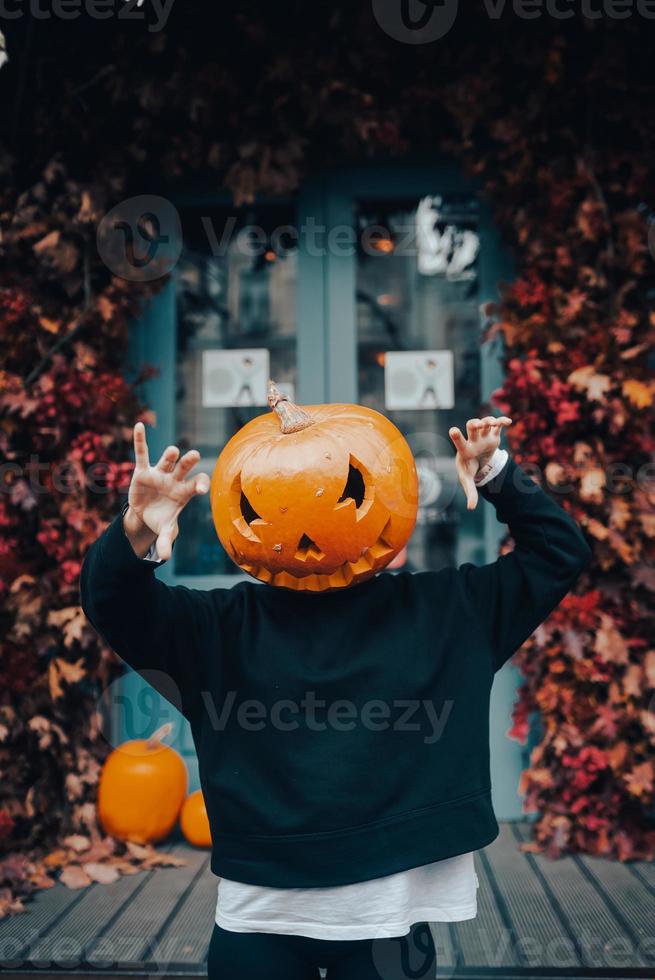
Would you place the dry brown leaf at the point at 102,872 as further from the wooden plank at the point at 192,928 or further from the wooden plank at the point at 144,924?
the wooden plank at the point at 192,928

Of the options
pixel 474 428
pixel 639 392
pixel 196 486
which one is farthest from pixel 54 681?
pixel 639 392

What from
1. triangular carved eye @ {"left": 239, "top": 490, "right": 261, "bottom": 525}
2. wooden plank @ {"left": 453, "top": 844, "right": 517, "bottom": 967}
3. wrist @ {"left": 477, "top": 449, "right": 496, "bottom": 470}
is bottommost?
wooden plank @ {"left": 453, "top": 844, "right": 517, "bottom": 967}

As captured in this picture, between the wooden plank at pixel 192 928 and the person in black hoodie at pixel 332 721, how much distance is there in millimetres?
1263

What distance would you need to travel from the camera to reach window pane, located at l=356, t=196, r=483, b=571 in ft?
13.3

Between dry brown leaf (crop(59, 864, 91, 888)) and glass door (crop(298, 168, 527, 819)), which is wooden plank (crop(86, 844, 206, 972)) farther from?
glass door (crop(298, 168, 527, 819))

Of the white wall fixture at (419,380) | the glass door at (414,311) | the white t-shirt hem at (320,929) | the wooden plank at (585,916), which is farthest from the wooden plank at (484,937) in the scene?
the white wall fixture at (419,380)

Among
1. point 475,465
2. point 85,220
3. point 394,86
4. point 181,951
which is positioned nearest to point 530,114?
point 394,86

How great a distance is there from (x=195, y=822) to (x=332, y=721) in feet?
7.56

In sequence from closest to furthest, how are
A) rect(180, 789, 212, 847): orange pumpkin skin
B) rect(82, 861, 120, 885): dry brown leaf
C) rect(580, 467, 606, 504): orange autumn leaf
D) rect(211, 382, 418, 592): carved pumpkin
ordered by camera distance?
1. rect(211, 382, 418, 592): carved pumpkin
2. rect(82, 861, 120, 885): dry brown leaf
3. rect(580, 467, 606, 504): orange autumn leaf
4. rect(180, 789, 212, 847): orange pumpkin skin

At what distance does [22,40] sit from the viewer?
3695 millimetres

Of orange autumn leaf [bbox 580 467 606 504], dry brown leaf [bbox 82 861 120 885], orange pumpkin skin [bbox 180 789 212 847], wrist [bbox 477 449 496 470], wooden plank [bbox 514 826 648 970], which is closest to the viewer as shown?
wrist [bbox 477 449 496 470]

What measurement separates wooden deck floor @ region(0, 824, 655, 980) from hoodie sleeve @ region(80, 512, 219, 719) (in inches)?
57.9

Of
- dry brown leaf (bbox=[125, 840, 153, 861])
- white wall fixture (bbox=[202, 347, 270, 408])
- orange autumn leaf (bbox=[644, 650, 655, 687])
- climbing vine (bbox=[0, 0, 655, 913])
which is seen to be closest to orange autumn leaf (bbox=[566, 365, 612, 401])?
climbing vine (bbox=[0, 0, 655, 913])

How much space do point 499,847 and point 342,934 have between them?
223 centimetres
